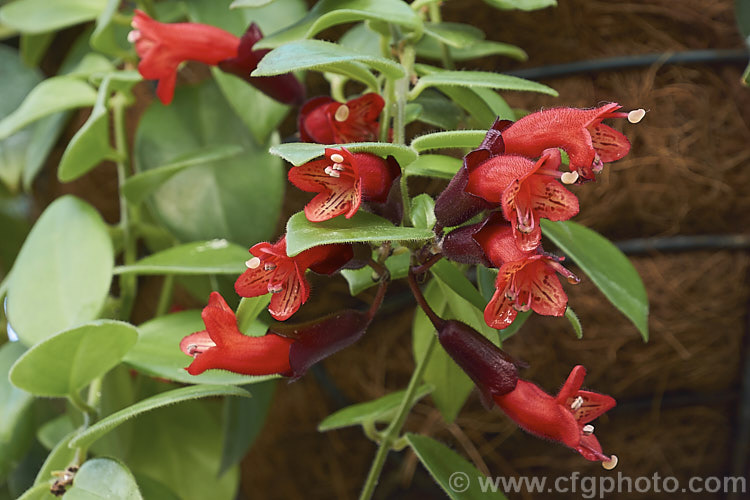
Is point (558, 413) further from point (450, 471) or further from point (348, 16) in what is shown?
point (348, 16)

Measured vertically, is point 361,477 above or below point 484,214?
below

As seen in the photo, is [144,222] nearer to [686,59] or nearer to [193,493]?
[193,493]

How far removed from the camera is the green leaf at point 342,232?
1.01 feet

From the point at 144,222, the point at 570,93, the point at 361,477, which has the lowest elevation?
the point at 361,477

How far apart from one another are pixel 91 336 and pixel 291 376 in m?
0.14

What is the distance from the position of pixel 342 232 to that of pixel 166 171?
1.02 feet

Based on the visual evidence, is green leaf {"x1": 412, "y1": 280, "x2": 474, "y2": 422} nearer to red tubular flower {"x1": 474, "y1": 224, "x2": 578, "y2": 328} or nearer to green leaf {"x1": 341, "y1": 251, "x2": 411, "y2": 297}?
green leaf {"x1": 341, "y1": 251, "x2": 411, "y2": 297}

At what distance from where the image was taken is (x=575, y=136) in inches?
14.0

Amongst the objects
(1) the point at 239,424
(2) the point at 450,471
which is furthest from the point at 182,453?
Answer: (2) the point at 450,471

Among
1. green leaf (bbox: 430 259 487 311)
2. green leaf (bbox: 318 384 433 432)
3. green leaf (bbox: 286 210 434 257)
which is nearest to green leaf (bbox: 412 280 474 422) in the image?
green leaf (bbox: 318 384 433 432)

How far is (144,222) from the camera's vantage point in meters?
0.72

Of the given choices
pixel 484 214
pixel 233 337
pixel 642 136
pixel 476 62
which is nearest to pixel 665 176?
pixel 642 136

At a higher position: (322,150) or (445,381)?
(322,150)

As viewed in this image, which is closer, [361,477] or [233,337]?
[233,337]
